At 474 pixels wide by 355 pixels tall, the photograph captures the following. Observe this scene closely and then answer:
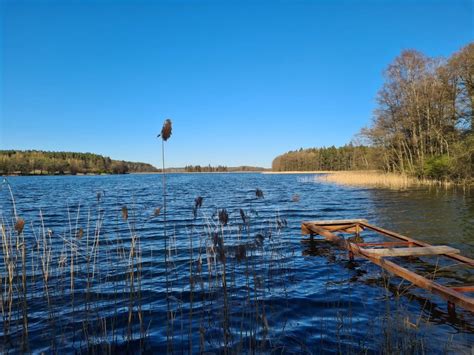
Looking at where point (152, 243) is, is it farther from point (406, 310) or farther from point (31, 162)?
point (31, 162)

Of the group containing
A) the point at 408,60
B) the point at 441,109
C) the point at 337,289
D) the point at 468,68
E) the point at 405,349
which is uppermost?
the point at 408,60

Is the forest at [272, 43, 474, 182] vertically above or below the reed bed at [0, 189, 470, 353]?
above

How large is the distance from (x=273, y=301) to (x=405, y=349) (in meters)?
2.66

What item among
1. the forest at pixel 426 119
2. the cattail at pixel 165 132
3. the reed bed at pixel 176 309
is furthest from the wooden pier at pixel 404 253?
the forest at pixel 426 119

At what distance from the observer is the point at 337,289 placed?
20.8 ft

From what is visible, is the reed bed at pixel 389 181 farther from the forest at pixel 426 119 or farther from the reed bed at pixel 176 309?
the reed bed at pixel 176 309

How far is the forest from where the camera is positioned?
26.5 meters

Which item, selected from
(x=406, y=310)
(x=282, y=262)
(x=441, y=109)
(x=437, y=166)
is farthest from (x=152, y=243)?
(x=441, y=109)

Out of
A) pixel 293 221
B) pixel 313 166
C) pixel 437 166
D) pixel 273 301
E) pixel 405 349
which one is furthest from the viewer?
pixel 313 166

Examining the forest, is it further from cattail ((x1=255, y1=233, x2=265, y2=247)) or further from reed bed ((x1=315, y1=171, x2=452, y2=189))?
cattail ((x1=255, y1=233, x2=265, y2=247))

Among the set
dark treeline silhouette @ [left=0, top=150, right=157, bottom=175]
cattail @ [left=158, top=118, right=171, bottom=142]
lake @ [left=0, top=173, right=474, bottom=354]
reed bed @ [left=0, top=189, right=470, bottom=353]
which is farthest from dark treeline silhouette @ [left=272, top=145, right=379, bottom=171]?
cattail @ [left=158, top=118, right=171, bottom=142]

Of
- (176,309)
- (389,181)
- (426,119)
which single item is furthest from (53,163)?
(176,309)

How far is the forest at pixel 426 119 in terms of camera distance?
26.5 m

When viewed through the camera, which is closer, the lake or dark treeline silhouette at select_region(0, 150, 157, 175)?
the lake
